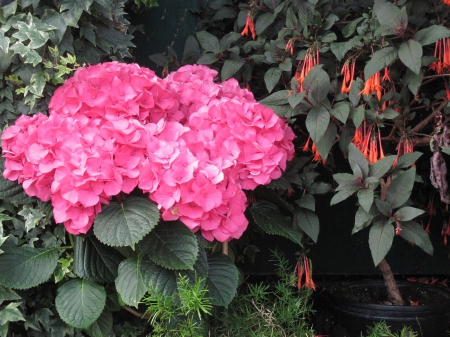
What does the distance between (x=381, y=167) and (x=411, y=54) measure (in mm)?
376

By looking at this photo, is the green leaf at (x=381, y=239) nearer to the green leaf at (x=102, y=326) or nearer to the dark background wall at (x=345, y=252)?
the green leaf at (x=102, y=326)

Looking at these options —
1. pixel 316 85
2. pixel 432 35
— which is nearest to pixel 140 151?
pixel 316 85

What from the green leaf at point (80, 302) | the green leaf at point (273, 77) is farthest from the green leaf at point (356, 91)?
the green leaf at point (80, 302)

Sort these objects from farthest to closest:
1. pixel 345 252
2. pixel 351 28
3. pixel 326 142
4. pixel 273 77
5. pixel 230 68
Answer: pixel 345 252, pixel 230 68, pixel 273 77, pixel 351 28, pixel 326 142

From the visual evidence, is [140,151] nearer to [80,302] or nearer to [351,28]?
[80,302]

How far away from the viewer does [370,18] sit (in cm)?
192

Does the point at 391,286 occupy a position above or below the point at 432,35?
below

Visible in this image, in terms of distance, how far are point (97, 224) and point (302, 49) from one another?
1.15m

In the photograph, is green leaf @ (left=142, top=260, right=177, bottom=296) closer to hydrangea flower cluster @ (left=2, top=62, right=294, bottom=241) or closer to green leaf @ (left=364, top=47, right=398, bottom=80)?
hydrangea flower cluster @ (left=2, top=62, right=294, bottom=241)

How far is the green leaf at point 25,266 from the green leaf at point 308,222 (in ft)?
3.09

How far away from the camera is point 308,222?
2.09m

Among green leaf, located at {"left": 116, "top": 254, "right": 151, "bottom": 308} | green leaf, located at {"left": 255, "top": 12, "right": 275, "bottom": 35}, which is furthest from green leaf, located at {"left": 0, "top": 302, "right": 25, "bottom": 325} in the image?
green leaf, located at {"left": 255, "top": 12, "right": 275, "bottom": 35}

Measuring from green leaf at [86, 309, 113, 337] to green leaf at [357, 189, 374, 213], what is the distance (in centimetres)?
96

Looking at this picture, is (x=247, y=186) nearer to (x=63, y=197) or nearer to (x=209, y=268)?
(x=209, y=268)
